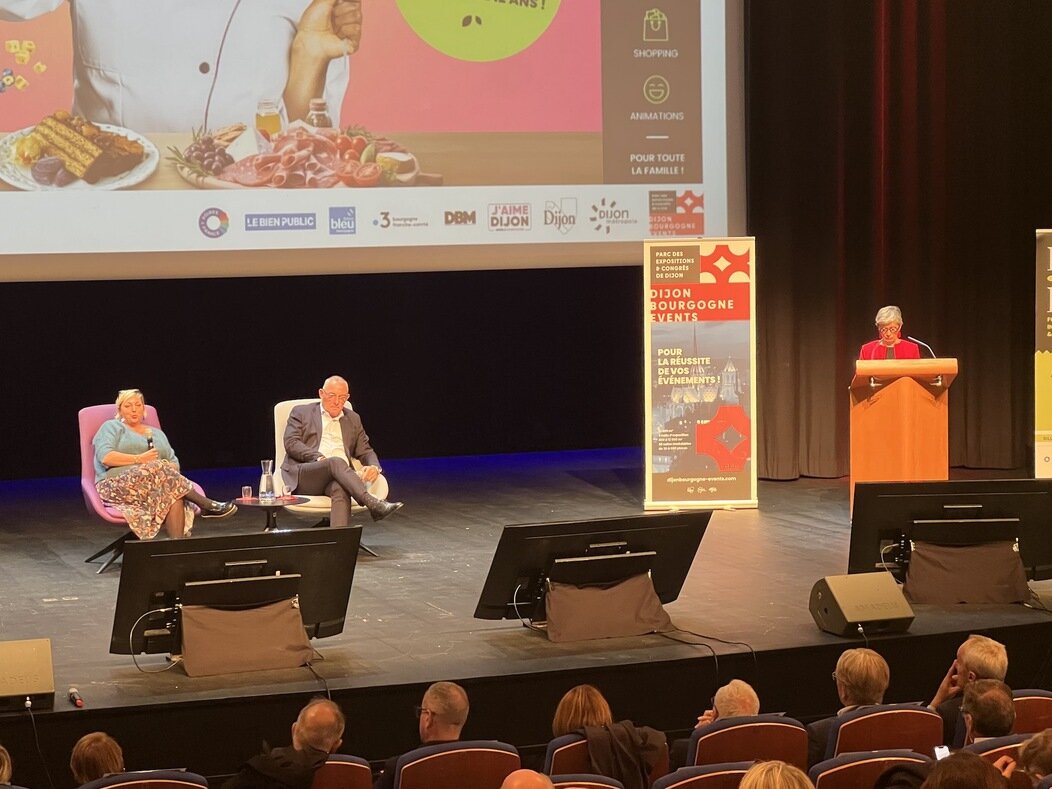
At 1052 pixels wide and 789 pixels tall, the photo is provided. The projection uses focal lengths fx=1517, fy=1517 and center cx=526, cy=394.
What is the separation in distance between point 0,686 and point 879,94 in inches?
285

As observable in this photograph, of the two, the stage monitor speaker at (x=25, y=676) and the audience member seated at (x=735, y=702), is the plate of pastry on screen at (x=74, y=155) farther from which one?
the audience member seated at (x=735, y=702)

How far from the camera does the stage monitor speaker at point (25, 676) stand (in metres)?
4.86

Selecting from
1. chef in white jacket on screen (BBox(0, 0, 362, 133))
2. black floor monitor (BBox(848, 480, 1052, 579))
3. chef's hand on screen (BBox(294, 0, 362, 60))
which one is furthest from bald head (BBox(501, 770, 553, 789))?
chef's hand on screen (BBox(294, 0, 362, 60))

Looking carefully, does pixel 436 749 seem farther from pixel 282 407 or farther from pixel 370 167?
pixel 370 167

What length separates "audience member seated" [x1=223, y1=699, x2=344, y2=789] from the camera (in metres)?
3.83

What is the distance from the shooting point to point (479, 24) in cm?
893

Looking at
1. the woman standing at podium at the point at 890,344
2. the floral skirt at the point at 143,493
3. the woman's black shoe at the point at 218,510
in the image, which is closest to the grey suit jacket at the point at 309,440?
the woman's black shoe at the point at 218,510

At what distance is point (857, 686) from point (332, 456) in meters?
4.01

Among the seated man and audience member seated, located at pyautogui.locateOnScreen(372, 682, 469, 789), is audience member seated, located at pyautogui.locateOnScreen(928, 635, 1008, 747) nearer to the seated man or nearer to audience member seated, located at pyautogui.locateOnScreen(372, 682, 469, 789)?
audience member seated, located at pyautogui.locateOnScreen(372, 682, 469, 789)

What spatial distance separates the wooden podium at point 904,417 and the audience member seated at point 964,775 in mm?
5167

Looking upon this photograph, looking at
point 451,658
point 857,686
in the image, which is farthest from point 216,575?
point 857,686

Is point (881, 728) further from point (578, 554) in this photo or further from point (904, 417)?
point (904, 417)

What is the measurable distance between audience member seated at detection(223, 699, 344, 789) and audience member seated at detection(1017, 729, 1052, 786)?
1722mm

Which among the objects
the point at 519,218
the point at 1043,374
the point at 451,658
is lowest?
the point at 451,658
